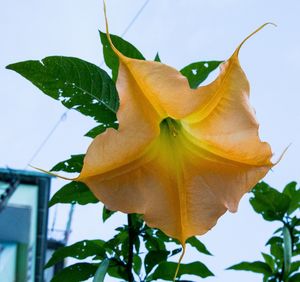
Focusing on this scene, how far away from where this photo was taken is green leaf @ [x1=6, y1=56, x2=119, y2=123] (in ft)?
3.80

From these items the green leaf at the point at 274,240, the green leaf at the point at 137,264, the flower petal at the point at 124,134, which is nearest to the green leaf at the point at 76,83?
the flower petal at the point at 124,134

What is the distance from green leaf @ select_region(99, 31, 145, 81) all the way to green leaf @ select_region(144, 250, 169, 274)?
0.54 meters

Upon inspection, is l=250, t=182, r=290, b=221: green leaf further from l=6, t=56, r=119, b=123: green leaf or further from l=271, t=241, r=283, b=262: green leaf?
l=6, t=56, r=119, b=123: green leaf

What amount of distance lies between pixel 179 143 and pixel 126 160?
23 centimetres

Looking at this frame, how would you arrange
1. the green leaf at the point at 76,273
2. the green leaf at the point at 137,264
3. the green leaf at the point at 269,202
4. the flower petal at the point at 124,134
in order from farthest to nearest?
the green leaf at the point at 269,202 < the green leaf at the point at 137,264 < the green leaf at the point at 76,273 < the flower petal at the point at 124,134

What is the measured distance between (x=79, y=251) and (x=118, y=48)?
608 millimetres

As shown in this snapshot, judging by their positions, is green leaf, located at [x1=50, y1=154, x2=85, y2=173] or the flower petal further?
green leaf, located at [x1=50, y1=154, x2=85, y2=173]

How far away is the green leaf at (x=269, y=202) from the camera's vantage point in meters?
1.85

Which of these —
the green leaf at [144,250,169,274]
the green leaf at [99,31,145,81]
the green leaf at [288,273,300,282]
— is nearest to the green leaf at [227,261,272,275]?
the green leaf at [288,273,300,282]

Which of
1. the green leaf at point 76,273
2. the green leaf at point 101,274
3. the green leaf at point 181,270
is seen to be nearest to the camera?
the green leaf at point 101,274

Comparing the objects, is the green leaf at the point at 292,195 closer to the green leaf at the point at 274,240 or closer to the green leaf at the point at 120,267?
the green leaf at the point at 274,240

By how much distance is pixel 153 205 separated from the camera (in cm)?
105

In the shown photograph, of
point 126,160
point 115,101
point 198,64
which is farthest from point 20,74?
point 198,64

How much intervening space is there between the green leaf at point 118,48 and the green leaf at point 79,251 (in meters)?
0.50
